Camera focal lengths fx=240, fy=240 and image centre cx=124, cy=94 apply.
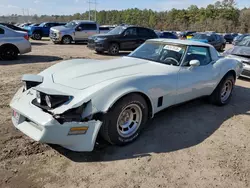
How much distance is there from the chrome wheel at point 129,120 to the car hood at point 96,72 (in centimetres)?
47

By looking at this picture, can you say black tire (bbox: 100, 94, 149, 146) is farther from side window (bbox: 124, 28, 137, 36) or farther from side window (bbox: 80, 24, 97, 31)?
side window (bbox: 80, 24, 97, 31)

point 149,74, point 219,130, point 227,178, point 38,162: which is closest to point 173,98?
point 149,74

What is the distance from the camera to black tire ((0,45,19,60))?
9805 millimetres

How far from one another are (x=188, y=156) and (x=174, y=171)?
422 mm

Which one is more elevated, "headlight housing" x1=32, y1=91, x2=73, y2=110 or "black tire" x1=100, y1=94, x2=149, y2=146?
"headlight housing" x1=32, y1=91, x2=73, y2=110

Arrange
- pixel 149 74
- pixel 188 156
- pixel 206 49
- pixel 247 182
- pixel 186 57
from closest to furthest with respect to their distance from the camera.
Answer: pixel 247 182
pixel 188 156
pixel 149 74
pixel 186 57
pixel 206 49

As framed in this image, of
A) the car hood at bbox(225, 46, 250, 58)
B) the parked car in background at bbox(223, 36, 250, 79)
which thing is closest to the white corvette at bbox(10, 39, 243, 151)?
the parked car in background at bbox(223, 36, 250, 79)

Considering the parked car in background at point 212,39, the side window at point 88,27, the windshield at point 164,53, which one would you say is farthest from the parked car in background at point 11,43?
the parked car in background at point 212,39

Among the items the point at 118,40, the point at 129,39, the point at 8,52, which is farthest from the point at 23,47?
the point at 129,39

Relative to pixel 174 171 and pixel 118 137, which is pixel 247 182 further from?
pixel 118 137

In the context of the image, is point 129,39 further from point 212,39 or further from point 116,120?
point 116,120

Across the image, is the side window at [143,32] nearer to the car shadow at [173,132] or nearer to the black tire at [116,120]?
the car shadow at [173,132]

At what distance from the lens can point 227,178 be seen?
9.40ft

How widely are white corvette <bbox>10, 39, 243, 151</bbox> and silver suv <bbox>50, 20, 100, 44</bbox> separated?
564 inches
